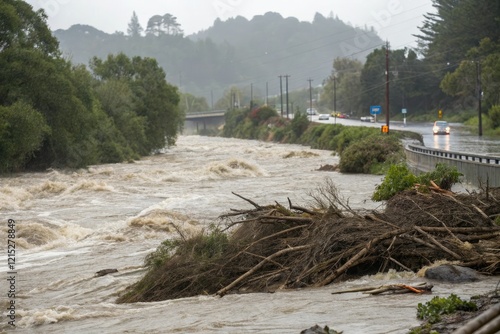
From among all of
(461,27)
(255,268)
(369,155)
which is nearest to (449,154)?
(369,155)

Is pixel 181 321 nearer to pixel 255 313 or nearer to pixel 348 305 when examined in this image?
pixel 255 313

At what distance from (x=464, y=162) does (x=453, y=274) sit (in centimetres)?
2030

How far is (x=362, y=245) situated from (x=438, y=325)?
467cm

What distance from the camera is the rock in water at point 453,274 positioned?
13154 mm

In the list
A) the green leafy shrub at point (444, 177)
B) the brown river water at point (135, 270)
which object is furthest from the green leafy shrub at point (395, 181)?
the brown river water at point (135, 270)

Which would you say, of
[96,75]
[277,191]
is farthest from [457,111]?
[277,191]

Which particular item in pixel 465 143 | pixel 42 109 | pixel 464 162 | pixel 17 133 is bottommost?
pixel 465 143

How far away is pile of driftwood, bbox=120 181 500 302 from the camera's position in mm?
14344

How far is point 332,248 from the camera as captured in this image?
1475 centimetres

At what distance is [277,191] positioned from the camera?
3756 cm

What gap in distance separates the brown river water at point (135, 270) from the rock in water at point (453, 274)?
0.70ft

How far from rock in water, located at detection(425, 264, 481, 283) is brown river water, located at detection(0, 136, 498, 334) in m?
0.21

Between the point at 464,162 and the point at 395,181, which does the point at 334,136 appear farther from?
the point at 395,181

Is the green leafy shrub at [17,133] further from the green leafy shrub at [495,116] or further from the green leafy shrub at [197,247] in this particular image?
the green leafy shrub at [495,116]
